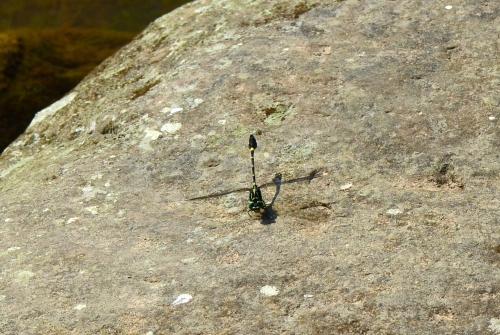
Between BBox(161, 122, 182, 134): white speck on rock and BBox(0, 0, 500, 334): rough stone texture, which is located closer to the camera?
BBox(0, 0, 500, 334): rough stone texture

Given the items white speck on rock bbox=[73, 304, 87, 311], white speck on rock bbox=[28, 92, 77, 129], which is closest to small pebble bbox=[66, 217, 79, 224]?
white speck on rock bbox=[73, 304, 87, 311]

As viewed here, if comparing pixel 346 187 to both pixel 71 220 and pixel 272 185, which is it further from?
pixel 71 220

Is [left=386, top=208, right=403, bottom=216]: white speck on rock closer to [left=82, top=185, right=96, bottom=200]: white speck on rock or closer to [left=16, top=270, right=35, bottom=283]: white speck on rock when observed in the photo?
[left=82, top=185, right=96, bottom=200]: white speck on rock

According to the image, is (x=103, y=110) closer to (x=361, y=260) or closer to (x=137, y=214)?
(x=137, y=214)

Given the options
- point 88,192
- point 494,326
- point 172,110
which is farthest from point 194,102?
point 494,326

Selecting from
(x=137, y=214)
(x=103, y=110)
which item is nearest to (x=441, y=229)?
(x=137, y=214)

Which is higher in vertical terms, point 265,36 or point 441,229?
point 265,36
